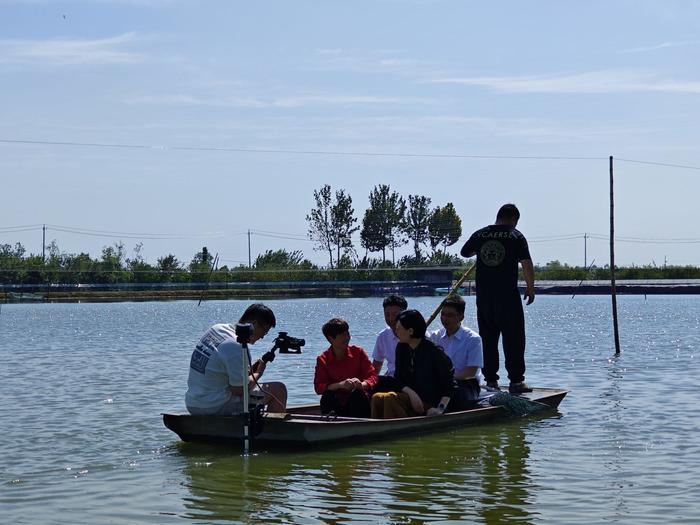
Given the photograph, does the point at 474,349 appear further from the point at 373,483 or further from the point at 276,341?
the point at 276,341

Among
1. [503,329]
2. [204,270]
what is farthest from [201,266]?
[503,329]

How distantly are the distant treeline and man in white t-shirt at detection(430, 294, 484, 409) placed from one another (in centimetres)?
9294

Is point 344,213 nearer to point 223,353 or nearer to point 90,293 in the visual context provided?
point 90,293

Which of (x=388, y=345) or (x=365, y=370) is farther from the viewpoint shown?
(x=388, y=345)

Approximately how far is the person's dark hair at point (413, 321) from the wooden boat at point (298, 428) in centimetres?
100

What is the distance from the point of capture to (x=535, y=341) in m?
35.6

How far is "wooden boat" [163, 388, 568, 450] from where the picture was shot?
12156 mm

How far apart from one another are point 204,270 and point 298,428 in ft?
332

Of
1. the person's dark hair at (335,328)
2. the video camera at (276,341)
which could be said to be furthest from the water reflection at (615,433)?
the video camera at (276,341)

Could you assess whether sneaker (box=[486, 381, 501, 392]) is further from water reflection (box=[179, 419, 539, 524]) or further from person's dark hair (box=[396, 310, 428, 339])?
person's dark hair (box=[396, 310, 428, 339])

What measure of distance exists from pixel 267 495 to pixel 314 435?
1.61 m

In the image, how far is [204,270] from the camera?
112m

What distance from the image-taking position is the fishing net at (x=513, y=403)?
1443cm

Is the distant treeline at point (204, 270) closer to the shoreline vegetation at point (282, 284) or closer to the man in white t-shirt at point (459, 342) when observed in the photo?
the shoreline vegetation at point (282, 284)
